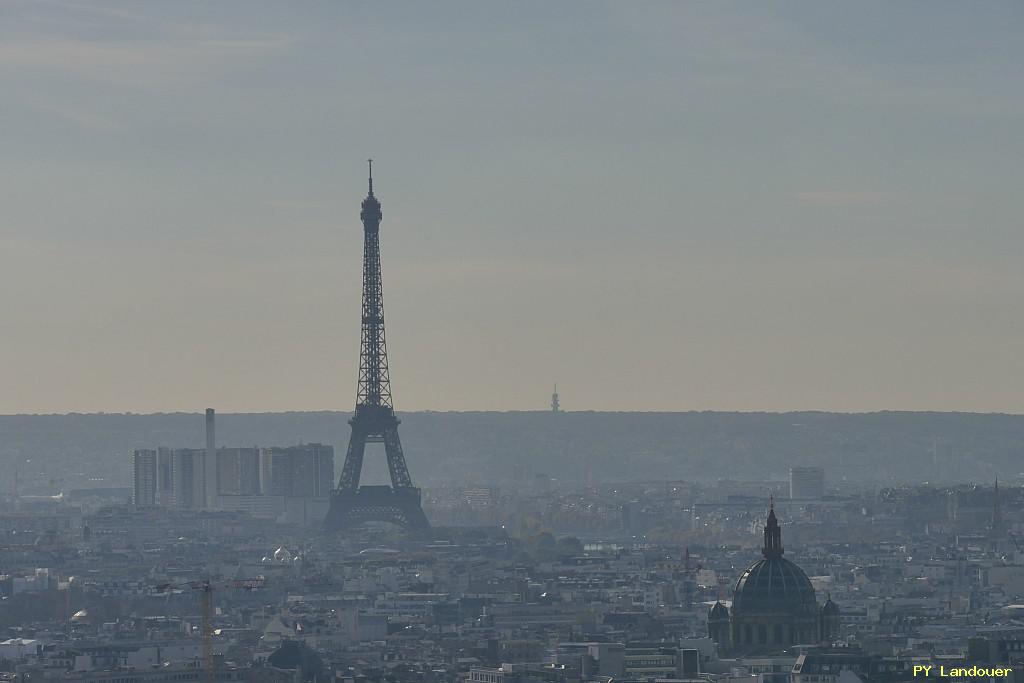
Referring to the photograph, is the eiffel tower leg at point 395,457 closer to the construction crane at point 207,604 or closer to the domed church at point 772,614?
the construction crane at point 207,604

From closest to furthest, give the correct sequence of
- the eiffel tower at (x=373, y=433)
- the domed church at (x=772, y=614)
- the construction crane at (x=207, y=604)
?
the construction crane at (x=207, y=604) → the domed church at (x=772, y=614) → the eiffel tower at (x=373, y=433)

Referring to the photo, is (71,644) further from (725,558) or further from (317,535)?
(317,535)

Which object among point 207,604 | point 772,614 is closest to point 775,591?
point 772,614

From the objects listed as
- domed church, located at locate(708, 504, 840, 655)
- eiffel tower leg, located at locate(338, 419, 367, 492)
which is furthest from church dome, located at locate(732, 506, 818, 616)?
eiffel tower leg, located at locate(338, 419, 367, 492)

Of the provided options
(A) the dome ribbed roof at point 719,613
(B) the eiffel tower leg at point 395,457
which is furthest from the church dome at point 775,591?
(B) the eiffel tower leg at point 395,457

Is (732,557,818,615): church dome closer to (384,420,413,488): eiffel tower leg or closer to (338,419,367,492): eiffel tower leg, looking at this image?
(384,420,413,488): eiffel tower leg

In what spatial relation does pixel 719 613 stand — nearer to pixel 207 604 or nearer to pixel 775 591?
pixel 775 591
